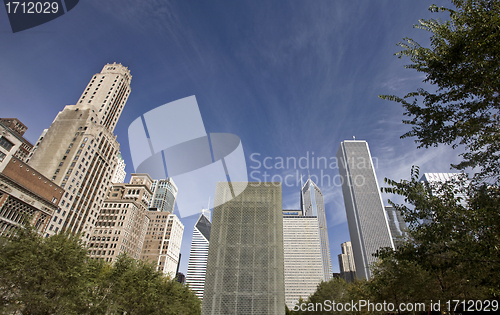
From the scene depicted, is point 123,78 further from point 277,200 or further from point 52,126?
point 277,200

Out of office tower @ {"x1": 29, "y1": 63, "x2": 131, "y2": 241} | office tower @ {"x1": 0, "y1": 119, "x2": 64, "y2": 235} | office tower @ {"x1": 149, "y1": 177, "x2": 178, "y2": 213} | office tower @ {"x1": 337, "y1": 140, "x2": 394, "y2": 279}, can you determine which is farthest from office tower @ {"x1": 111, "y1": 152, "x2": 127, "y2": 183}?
office tower @ {"x1": 337, "y1": 140, "x2": 394, "y2": 279}

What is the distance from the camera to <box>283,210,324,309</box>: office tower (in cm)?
16864

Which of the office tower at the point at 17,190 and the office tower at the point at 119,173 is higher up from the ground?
the office tower at the point at 119,173

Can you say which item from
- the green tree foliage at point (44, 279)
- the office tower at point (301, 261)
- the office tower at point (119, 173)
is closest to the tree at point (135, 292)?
the green tree foliage at point (44, 279)

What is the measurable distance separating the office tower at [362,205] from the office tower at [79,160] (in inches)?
5253

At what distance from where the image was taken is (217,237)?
39688 mm

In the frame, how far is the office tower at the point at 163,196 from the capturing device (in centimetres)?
16162

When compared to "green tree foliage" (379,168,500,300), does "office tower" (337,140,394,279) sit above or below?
above

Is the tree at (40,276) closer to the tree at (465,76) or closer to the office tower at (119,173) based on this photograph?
the tree at (465,76)

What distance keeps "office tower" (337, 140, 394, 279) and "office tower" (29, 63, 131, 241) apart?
13342cm

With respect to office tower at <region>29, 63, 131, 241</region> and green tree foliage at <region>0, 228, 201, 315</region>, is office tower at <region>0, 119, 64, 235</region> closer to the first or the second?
office tower at <region>29, 63, 131, 241</region>

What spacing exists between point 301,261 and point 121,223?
14188cm

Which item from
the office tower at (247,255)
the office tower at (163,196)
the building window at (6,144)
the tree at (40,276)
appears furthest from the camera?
the office tower at (163,196)

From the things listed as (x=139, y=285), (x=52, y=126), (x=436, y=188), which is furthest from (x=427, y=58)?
(x=52, y=126)
